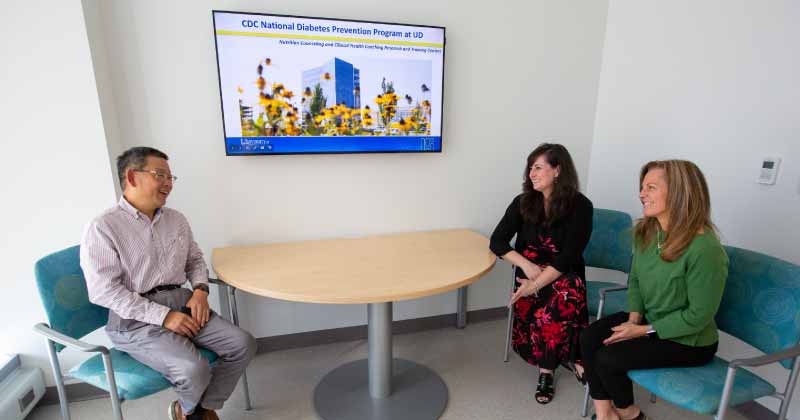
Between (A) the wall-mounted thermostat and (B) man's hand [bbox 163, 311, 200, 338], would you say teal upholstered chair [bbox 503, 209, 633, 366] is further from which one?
(B) man's hand [bbox 163, 311, 200, 338]

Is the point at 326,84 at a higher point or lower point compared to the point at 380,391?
higher

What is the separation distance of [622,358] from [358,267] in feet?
3.94

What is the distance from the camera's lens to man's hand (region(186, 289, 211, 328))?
1.76 m

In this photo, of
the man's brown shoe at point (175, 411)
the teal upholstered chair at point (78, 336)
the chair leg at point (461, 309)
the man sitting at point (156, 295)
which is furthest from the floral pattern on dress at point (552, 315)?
the man's brown shoe at point (175, 411)

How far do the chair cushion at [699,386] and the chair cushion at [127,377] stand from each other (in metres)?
1.86

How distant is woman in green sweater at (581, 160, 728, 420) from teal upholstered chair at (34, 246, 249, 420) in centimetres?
171

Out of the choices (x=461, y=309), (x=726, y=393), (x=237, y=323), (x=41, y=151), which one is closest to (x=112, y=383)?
(x=237, y=323)

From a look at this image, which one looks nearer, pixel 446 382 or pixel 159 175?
pixel 159 175

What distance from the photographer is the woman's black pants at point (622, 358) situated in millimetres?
1603

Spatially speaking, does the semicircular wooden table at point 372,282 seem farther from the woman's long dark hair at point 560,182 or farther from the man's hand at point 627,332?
the man's hand at point 627,332

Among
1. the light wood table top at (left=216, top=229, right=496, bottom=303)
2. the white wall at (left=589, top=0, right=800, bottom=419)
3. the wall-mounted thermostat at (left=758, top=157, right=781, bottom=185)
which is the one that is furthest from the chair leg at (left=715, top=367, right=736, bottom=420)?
the wall-mounted thermostat at (left=758, top=157, right=781, bottom=185)

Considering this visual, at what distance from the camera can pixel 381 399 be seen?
2150 mm

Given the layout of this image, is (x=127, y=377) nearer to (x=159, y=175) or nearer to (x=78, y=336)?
(x=78, y=336)

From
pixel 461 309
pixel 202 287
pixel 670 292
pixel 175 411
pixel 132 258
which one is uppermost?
pixel 132 258
